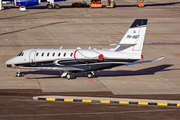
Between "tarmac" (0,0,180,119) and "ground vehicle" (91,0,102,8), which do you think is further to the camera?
"ground vehicle" (91,0,102,8)

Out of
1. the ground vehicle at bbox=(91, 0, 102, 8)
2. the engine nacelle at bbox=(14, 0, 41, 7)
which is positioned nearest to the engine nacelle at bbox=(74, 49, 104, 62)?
the engine nacelle at bbox=(14, 0, 41, 7)

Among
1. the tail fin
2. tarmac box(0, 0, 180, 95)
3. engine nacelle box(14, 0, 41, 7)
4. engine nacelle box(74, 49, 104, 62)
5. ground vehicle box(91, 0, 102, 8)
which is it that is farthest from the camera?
ground vehicle box(91, 0, 102, 8)

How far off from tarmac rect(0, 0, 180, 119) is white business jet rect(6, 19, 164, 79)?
1465 millimetres

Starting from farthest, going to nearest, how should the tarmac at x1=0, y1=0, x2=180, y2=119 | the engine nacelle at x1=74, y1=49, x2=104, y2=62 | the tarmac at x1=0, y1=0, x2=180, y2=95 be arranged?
1. the engine nacelle at x1=74, y1=49, x2=104, y2=62
2. the tarmac at x1=0, y1=0, x2=180, y2=95
3. the tarmac at x1=0, y1=0, x2=180, y2=119

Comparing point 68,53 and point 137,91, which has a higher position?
point 68,53

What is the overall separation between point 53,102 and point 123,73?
46.1ft

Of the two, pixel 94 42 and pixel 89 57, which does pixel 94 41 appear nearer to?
pixel 94 42

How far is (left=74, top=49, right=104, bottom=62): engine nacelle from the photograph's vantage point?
35719mm

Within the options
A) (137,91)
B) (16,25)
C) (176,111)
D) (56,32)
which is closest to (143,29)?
(137,91)

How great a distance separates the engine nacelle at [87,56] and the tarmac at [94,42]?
246 cm

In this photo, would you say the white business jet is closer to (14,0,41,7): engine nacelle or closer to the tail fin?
the tail fin

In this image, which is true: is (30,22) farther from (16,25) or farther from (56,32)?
(56,32)

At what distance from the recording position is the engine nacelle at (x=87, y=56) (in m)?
35.7

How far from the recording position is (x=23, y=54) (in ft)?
126
